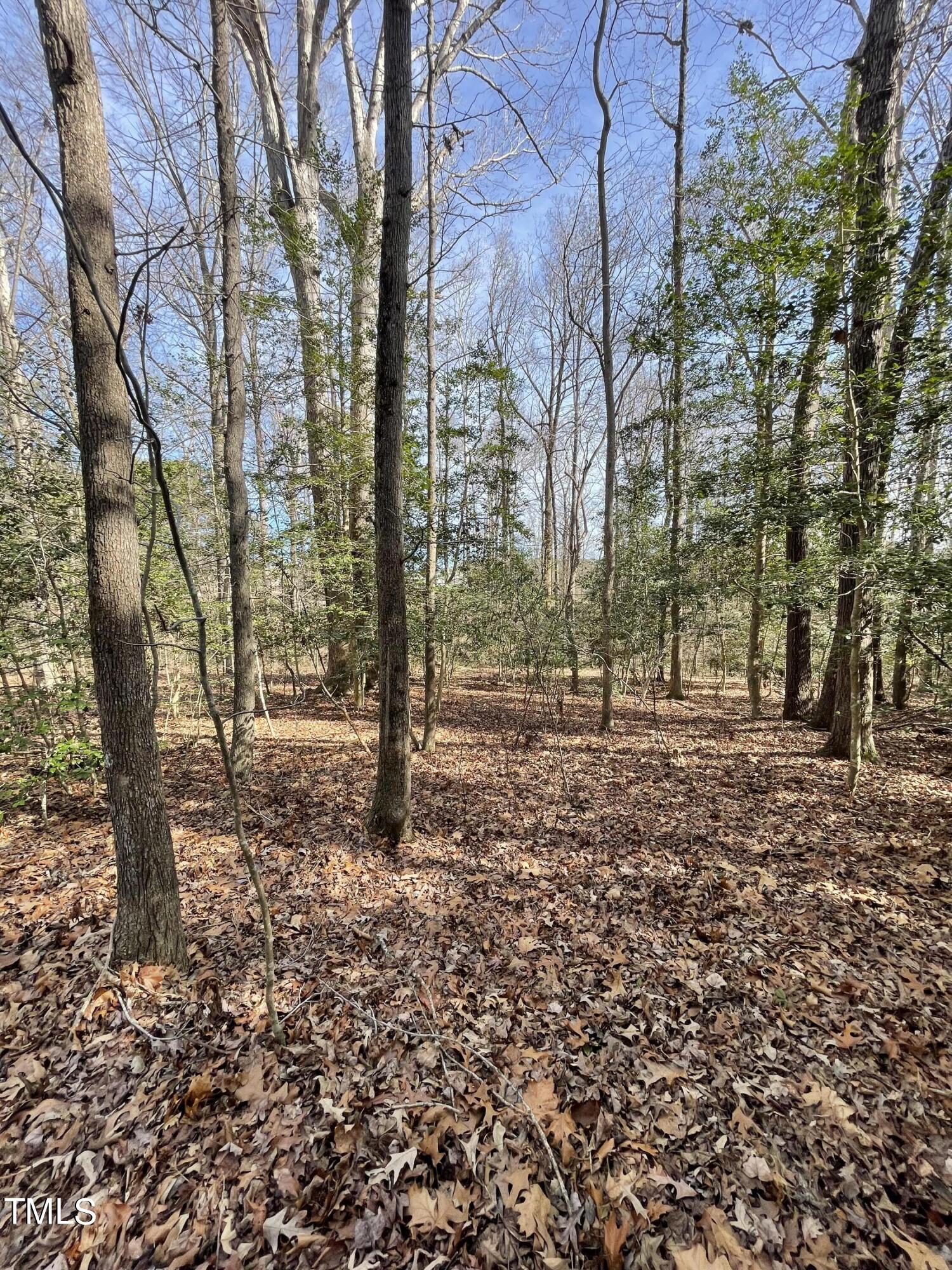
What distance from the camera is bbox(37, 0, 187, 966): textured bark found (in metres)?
2.33

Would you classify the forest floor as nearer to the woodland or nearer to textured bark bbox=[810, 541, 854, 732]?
the woodland

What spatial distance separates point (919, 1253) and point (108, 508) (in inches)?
183

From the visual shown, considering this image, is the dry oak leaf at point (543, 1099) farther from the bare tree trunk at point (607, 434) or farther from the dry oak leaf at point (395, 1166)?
the bare tree trunk at point (607, 434)

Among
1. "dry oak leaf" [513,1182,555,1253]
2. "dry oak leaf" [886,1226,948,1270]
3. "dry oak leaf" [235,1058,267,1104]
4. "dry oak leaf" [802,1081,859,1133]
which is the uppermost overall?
"dry oak leaf" [235,1058,267,1104]

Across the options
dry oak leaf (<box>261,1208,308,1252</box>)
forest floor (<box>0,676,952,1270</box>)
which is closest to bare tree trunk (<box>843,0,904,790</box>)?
forest floor (<box>0,676,952,1270</box>)

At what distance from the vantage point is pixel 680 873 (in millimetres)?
3975

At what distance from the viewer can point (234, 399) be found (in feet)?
17.5

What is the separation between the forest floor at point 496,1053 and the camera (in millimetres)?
1723

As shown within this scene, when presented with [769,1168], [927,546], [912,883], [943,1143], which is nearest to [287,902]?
[769,1168]

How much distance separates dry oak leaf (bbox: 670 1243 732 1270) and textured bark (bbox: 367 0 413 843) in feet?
10.1

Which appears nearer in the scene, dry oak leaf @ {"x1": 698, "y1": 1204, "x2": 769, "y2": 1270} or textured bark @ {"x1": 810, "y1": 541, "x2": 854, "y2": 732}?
dry oak leaf @ {"x1": 698, "y1": 1204, "x2": 769, "y2": 1270}

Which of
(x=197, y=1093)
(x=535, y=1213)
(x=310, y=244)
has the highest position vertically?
(x=310, y=244)

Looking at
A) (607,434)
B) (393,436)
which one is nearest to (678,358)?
(607,434)

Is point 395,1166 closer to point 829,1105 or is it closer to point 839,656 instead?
point 829,1105
